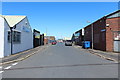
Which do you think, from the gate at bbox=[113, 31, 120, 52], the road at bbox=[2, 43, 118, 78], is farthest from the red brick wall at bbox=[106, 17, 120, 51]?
the road at bbox=[2, 43, 118, 78]

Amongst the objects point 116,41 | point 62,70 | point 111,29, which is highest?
point 111,29

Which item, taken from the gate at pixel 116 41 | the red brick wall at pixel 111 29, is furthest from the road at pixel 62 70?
the red brick wall at pixel 111 29

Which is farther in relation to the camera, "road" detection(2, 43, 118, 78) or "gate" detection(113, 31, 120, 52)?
"gate" detection(113, 31, 120, 52)

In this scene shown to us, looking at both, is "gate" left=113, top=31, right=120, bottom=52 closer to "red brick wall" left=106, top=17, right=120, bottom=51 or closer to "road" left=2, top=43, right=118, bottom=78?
"red brick wall" left=106, top=17, right=120, bottom=51

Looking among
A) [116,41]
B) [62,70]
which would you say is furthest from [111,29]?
[62,70]

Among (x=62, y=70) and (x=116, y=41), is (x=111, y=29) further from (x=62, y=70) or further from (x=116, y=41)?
(x=62, y=70)

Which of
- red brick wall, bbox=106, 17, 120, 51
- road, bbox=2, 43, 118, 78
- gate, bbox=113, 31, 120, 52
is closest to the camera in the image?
road, bbox=2, 43, 118, 78

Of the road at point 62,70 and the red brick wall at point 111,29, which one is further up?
the red brick wall at point 111,29

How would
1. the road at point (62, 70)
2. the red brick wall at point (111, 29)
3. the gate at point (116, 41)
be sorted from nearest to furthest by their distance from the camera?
the road at point (62, 70)
the gate at point (116, 41)
the red brick wall at point (111, 29)

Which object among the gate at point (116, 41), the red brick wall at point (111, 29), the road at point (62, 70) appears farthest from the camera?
the red brick wall at point (111, 29)

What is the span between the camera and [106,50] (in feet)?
76.5

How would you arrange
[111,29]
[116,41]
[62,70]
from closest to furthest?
1. [62,70]
2. [116,41]
3. [111,29]

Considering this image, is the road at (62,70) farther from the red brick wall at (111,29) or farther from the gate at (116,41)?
the red brick wall at (111,29)

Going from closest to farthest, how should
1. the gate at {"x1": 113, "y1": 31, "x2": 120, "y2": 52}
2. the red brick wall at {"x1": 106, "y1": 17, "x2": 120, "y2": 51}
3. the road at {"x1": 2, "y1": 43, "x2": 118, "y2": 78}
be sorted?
the road at {"x1": 2, "y1": 43, "x2": 118, "y2": 78}, the gate at {"x1": 113, "y1": 31, "x2": 120, "y2": 52}, the red brick wall at {"x1": 106, "y1": 17, "x2": 120, "y2": 51}
